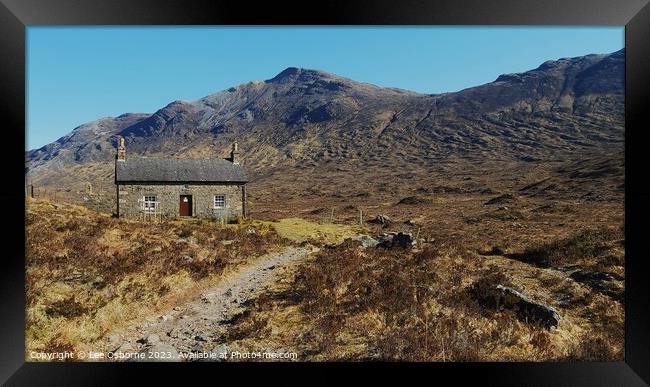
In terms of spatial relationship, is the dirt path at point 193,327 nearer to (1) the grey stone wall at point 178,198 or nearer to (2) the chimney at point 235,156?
(1) the grey stone wall at point 178,198

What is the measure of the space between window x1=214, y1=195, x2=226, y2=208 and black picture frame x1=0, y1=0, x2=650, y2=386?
18.5 meters

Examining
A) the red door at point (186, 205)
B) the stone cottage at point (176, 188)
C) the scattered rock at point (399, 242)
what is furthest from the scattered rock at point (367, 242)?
the red door at point (186, 205)

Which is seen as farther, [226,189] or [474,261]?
[226,189]

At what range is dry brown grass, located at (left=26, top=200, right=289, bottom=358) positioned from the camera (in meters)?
7.45

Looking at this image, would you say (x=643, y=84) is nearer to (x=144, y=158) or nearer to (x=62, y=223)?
(x=62, y=223)

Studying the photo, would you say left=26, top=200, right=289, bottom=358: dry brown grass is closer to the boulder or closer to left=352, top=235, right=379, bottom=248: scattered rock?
left=352, top=235, right=379, bottom=248: scattered rock

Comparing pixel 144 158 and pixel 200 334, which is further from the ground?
pixel 144 158

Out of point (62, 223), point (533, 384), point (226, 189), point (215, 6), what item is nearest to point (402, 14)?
point (215, 6)

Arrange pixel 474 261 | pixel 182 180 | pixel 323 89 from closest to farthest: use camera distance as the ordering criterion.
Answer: pixel 474 261 < pixel 182 180 < pixel 323 89

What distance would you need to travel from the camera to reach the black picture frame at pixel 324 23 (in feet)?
17.5

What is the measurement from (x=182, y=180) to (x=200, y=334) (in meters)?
17.9

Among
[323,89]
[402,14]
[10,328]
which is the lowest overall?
Result: [10,328]

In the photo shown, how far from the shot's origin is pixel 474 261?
1374 cm

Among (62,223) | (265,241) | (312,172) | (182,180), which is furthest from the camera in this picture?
(312,172)
